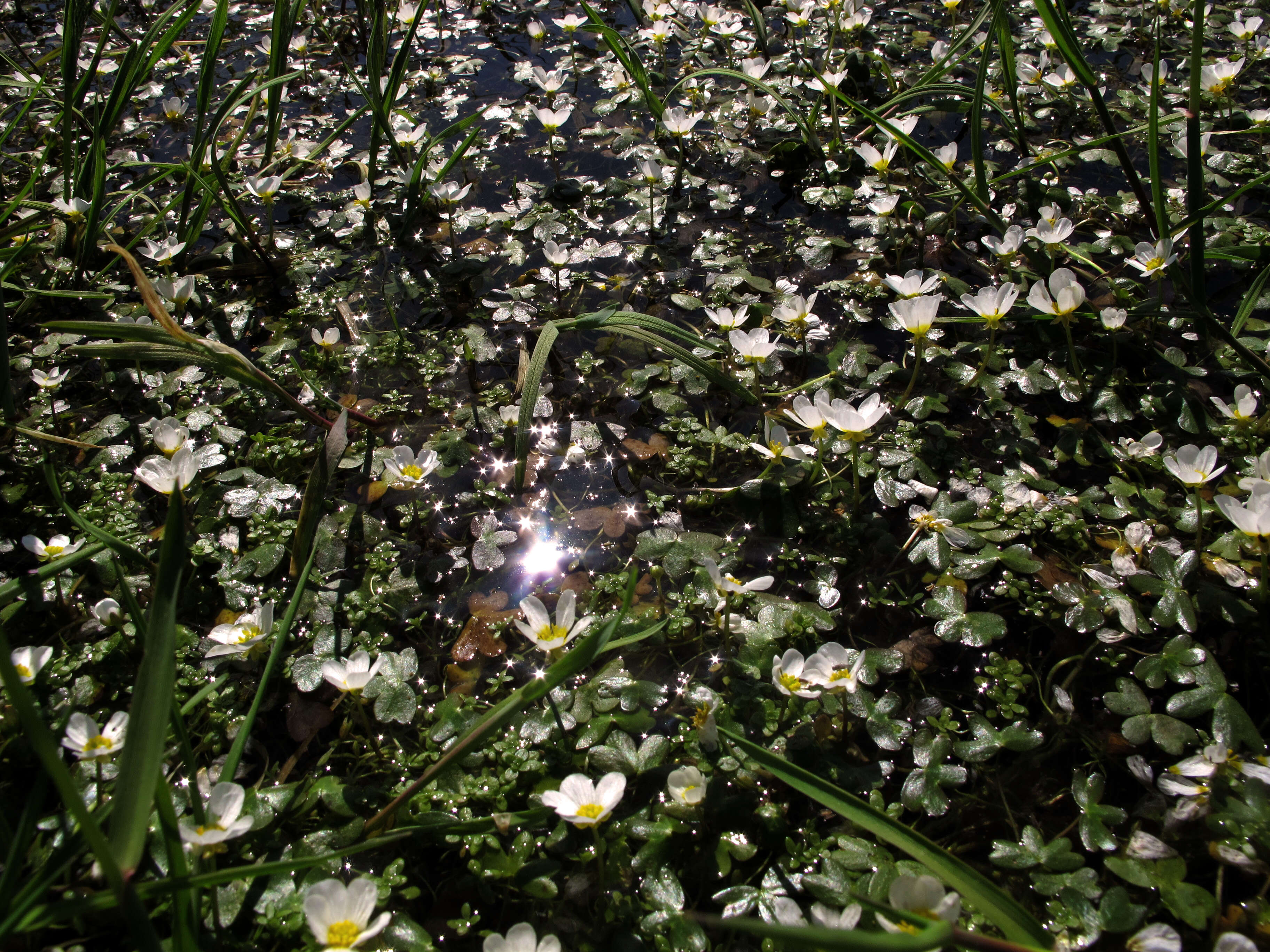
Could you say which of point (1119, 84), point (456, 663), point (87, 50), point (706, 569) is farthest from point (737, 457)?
point (87, 50)

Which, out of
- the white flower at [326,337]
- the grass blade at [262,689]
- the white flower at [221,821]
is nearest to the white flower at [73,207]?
the white flower at [326,337]

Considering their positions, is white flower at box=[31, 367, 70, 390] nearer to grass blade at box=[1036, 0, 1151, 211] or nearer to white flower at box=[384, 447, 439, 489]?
white flower at box=[384, 447, 439, 489]

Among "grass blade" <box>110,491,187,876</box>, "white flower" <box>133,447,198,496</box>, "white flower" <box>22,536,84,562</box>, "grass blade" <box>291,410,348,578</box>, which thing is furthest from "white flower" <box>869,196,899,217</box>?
"white flower" <box>22,536,84,562</box>

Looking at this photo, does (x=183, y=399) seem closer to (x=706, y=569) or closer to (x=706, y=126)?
(x=706, y=569)

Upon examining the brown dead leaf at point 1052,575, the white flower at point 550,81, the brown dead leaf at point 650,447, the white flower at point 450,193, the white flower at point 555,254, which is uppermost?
the white flower at point 550,81

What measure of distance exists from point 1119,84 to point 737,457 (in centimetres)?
267

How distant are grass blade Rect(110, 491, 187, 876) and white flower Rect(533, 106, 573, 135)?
2.38 meters

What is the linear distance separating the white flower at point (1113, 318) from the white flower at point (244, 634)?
2172 mm

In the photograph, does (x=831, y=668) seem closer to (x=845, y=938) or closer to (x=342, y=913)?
(x=845, y=938)

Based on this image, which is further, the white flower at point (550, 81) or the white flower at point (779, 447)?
the white flower at point (550, 81)

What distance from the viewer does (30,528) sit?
78.1 inches

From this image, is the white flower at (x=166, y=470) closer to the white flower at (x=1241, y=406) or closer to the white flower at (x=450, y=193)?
the white flower at (x=450, y=193)

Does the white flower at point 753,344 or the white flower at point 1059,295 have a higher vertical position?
the white flower at point 1059,295

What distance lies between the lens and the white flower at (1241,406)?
1.88m
